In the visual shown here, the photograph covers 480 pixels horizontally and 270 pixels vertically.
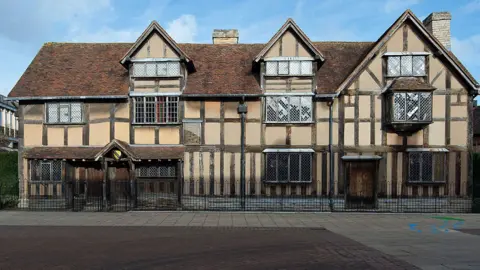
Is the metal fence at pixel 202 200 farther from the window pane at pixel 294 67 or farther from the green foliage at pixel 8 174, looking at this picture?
the window pane at pixel 294 67

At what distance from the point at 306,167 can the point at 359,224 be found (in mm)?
4275

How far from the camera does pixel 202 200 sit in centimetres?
1742

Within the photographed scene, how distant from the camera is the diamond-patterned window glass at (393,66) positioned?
17.4 meters

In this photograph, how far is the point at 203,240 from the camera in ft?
33.9

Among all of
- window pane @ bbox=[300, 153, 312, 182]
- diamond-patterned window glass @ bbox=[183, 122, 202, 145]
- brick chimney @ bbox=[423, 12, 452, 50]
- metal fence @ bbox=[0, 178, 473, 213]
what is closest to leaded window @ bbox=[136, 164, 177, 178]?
metal fence @ bbox=[0, 178, 473, 213]

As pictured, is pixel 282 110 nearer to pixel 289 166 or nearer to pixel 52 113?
pixel 289 166

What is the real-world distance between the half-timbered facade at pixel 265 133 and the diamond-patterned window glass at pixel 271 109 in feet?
0.16

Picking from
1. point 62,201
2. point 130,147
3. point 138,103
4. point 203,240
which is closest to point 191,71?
point 138,103

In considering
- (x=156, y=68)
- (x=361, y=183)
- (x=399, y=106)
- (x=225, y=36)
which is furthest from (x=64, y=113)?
(x=399, y=106)

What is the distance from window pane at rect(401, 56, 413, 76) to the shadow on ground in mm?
9515

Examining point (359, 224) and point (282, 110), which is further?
point (282, 110)

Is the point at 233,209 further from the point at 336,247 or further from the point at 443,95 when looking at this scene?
the point at 443,95

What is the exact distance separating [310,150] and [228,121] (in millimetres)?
4155

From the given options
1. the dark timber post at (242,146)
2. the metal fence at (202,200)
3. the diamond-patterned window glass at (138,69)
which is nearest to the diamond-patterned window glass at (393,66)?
the metal fence at (202,200)
